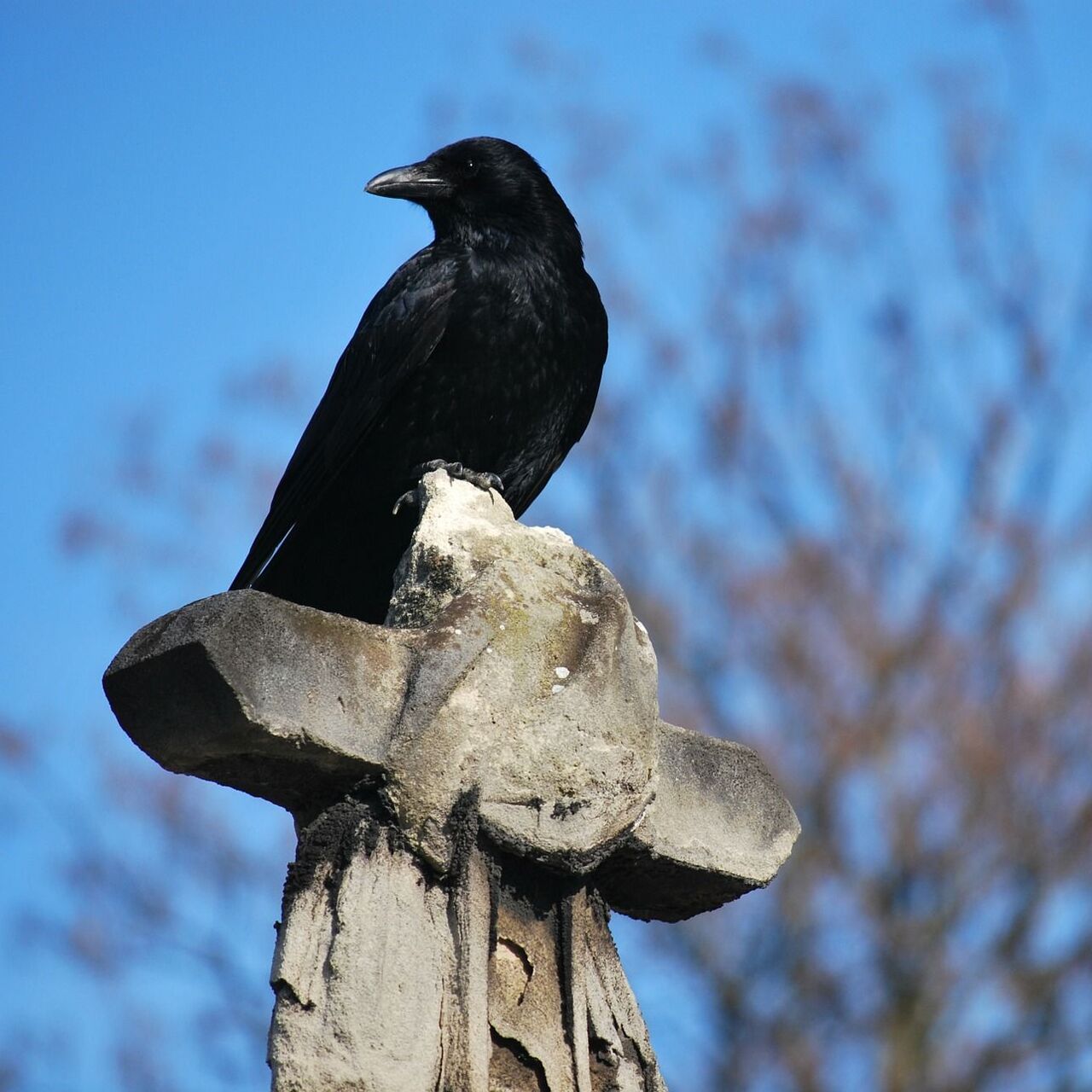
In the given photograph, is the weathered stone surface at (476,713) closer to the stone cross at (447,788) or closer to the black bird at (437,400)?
the stone cross at (447,788)

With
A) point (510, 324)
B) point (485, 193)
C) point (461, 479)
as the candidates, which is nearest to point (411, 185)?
point (485, 193)

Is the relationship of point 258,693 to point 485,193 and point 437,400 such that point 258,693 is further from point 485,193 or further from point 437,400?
point 485,193

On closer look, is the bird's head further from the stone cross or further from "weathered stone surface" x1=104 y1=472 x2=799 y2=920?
the stone cross

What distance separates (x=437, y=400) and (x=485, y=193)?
0.92 metres

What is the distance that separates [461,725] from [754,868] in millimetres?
745

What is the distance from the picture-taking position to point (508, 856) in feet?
7.63

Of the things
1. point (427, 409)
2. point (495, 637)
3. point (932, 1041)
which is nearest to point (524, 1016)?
point (495, 637)

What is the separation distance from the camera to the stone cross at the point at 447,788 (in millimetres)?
2080

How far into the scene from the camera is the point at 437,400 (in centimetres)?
403

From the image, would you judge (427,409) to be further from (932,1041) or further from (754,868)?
(932,1041)

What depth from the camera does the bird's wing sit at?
3.81 m

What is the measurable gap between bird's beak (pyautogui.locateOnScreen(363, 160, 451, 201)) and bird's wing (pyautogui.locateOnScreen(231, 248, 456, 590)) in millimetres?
397

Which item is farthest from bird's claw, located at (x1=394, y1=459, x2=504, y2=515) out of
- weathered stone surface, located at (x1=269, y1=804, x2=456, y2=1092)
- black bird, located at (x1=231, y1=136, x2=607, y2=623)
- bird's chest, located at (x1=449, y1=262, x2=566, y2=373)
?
weathered stone surface, located at (x1=269, y1=804, x2=456, y2=1092)

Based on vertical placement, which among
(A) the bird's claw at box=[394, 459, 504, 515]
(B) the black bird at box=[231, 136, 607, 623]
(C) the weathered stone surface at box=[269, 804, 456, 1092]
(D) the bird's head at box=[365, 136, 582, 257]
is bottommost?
(C) the weathered stone surface at box=[269, 804, 456, 1092]
